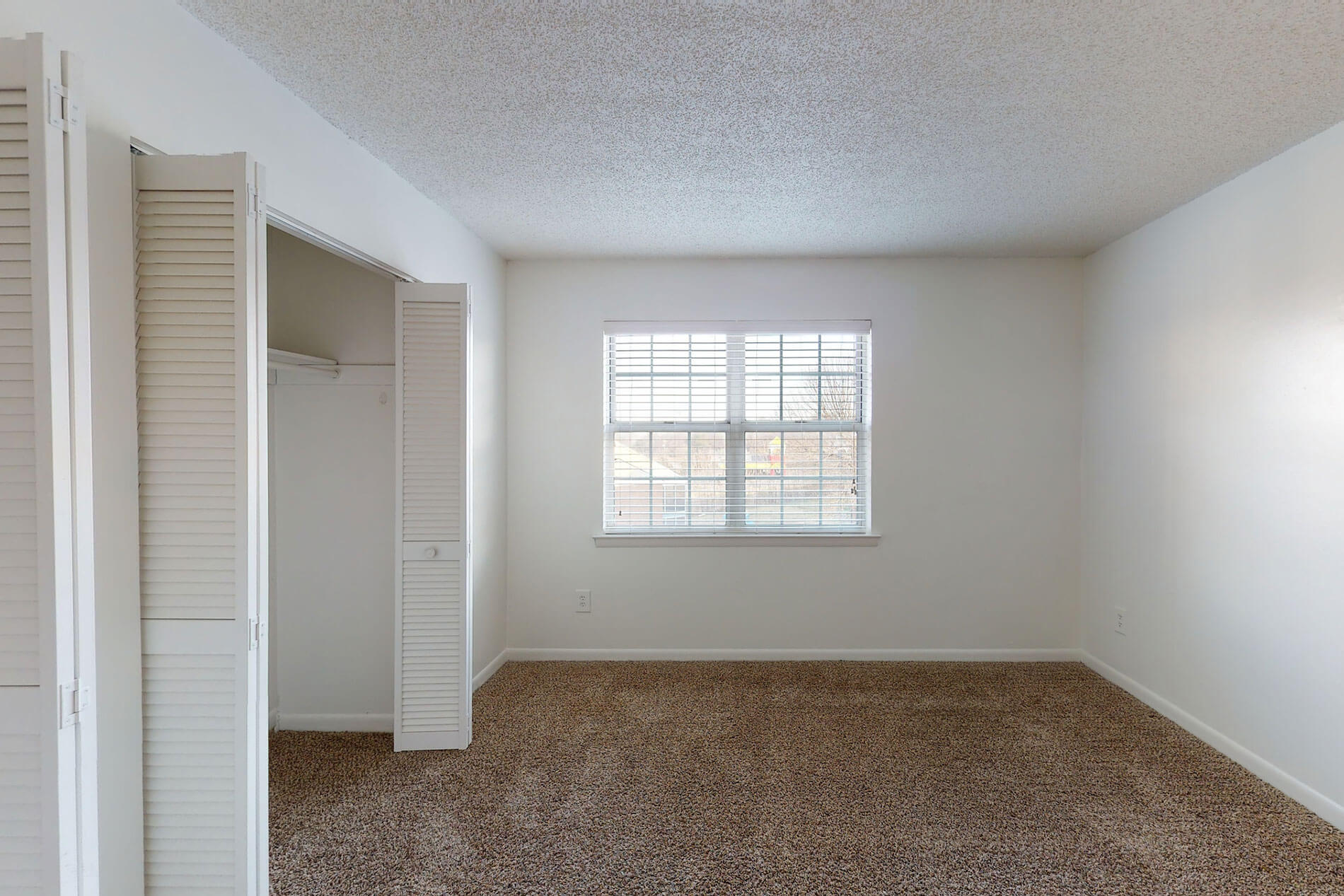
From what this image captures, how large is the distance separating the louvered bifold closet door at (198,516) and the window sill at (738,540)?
3.09m

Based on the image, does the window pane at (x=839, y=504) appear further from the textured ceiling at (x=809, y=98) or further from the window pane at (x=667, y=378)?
the textured ceiling at (x=809, y=98)

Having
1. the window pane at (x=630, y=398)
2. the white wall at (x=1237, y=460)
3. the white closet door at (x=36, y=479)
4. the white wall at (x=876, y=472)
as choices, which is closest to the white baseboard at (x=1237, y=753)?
the white wall at (x=1237, y=460)

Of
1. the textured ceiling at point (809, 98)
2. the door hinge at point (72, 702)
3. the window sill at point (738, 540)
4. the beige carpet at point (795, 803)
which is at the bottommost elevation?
the beige carpet at point (795, 803)

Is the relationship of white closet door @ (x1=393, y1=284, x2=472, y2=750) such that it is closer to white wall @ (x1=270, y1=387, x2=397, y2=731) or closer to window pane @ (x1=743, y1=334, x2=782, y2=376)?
white wall @ (x1=270, y1=387, x2=397, y2=731)

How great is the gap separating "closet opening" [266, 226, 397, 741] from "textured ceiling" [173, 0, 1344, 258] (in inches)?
30.8

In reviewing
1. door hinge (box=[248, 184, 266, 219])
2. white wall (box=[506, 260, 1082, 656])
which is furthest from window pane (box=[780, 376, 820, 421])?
door hinge (box=[248, 184, 266, 219])

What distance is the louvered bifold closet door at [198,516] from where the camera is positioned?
1775 millimetres

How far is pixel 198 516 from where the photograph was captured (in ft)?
5.90

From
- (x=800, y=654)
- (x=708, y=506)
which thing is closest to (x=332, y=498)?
(x=708, y=506)

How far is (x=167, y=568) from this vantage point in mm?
1804

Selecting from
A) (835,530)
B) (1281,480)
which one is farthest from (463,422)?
(1281,480)

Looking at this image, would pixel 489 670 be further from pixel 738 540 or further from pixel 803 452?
pixel 803 452

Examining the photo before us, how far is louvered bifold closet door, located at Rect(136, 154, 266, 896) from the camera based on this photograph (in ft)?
5.82

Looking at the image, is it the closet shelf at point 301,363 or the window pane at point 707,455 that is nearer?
the closet shelf at point 301,363
